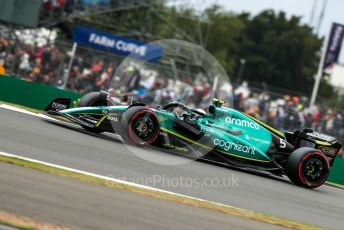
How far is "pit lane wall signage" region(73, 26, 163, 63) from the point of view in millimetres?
27422

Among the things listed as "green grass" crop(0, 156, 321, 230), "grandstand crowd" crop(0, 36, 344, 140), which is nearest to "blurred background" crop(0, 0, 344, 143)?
"grandstand crowd" crop(0, 36, 344, 140)

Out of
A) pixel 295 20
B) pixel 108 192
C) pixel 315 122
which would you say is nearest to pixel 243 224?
pixel 108 192

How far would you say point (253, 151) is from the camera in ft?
42.0

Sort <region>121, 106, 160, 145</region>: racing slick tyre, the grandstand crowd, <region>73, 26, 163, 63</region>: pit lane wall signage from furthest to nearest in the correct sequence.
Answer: <region>73, 26, 163, 63</region>: pit lane wall signage, the grandstand crowd, <region>121, 106, 160, 145</region>: racing slick tyre

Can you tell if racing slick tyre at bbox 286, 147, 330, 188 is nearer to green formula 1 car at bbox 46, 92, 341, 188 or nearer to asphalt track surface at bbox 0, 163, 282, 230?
green formula 1 car at bbox 46, 92, 341, 188

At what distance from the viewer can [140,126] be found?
40.3 ft

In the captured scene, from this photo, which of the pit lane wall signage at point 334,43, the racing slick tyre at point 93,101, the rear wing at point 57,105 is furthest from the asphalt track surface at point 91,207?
the pit lane wall signage at point 334,43

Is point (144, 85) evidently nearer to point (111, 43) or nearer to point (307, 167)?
point (111, 43)

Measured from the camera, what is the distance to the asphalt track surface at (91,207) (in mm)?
6602

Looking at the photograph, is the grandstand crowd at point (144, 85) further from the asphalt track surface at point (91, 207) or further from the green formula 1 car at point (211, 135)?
the asphalt track surface at point (91, 207)

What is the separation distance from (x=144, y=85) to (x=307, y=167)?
867 cm

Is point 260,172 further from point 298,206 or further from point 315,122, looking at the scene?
point 315,122

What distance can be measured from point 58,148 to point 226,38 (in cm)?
7424

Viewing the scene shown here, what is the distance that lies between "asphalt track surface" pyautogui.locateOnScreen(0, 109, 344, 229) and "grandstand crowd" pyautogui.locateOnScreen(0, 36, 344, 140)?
23.0 ft
